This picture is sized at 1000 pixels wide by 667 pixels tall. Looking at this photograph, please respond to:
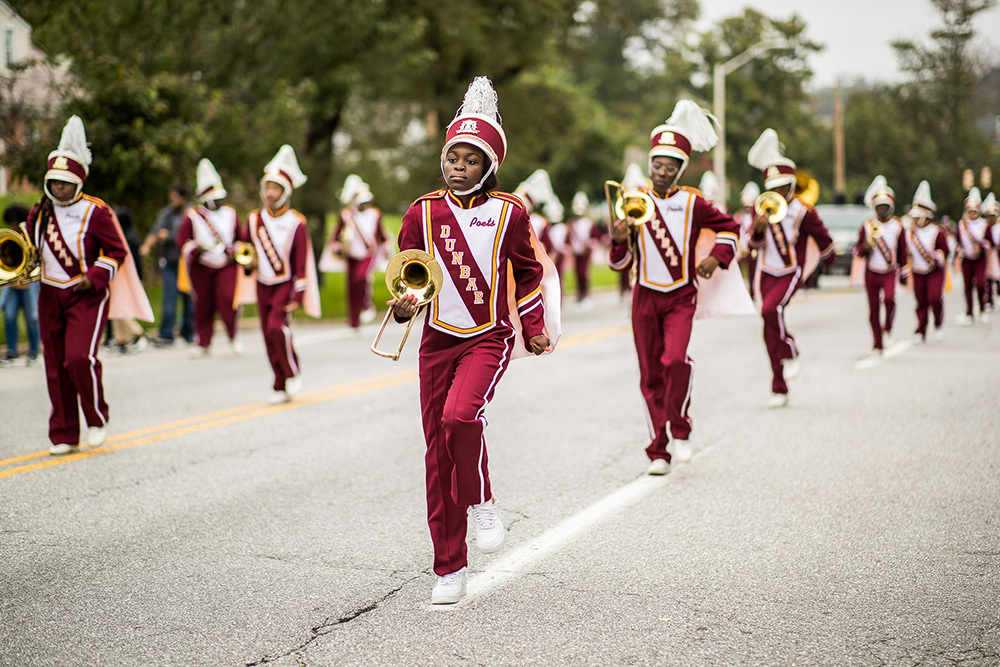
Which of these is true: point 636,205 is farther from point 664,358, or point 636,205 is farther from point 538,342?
point 538,342

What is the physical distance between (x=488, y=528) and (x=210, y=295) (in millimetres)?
10089

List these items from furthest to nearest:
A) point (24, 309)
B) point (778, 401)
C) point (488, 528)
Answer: point (24, 309) → point (778, 401) → point (488, 528)

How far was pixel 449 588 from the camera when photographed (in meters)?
4.76

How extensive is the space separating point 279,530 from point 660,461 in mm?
2575

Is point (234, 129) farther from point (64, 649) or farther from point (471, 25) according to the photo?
point (64, 649)

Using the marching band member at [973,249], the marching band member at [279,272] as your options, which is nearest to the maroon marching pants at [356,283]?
the marching band member at [279,272]

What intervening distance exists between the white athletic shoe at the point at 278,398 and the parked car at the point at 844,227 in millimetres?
20422

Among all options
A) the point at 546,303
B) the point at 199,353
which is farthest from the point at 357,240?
the point at 546,303

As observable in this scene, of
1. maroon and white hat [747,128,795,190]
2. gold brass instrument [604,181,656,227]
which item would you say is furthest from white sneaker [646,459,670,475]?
maroon and white hat [747,128,795,190]

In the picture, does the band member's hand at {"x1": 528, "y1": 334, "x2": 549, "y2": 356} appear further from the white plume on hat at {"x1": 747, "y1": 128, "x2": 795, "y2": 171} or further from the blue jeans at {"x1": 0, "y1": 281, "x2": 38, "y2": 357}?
the blue jeans at {"x1": 0, "y1": 281, "x2": 38, "y2": 357}

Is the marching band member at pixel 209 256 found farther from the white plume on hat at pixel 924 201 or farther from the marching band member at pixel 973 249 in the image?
the marching band member at pixel 973 249

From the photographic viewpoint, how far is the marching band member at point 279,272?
10.4 metres

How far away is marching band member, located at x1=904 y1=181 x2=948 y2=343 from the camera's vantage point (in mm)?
15047

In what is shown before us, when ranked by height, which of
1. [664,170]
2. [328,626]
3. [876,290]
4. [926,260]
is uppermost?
[664,170]
